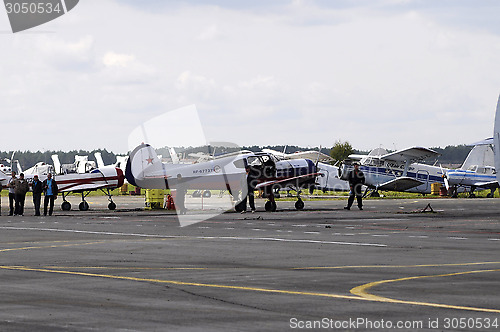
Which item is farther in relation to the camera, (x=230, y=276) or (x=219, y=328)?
(x=230, y=276)

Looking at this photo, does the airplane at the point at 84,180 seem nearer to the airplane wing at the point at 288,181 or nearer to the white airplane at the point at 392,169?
the airplane wing at the point at 288,181

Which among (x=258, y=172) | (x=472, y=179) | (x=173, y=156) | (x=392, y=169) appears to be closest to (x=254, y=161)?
(x=258, y=172)

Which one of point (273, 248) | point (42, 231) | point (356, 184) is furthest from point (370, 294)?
point (356, 184)

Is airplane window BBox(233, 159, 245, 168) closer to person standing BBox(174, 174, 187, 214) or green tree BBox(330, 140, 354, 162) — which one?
person standing BBox(174, 174, 187, 214)

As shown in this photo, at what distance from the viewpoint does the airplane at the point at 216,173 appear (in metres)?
34.5

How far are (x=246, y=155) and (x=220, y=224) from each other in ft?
33.1

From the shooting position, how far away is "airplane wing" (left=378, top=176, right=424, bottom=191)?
49838 mm

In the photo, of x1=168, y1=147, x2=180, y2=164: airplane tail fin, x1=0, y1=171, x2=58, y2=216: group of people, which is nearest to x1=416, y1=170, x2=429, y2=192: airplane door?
x1=168, y1=147, x2=180, y2=164: airplane tail fin

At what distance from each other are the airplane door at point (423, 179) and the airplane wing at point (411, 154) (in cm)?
260

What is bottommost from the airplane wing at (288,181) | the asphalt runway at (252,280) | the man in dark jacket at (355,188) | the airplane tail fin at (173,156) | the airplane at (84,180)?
the asphalt runway at (252,280)

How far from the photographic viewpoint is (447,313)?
27.1 feet

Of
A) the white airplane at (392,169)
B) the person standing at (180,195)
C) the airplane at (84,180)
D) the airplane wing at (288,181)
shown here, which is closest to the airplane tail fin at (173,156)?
the person standing at (180,195)

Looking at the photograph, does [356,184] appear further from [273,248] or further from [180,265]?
[180,265]

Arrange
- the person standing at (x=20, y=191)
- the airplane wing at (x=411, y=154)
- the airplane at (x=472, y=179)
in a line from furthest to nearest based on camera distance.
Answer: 1. the airplane at (x=472, y=179)
2. the airplane wing at (x=411, y=154)
3. the person standing at (x=20, y=191)
